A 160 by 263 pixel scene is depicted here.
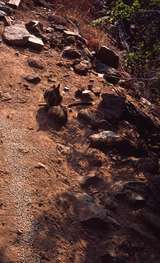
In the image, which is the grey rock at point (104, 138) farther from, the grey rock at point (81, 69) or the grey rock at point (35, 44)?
the grey rock at point (35, 44)

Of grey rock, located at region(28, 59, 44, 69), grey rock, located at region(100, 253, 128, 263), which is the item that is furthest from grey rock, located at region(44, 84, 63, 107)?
grey rock, located at region(100, 253, 128, 263)

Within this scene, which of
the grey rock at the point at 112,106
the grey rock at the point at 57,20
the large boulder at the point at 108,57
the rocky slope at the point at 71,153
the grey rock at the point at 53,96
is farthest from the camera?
the grey rock at the point at 57,20

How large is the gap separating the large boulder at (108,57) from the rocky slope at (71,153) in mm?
22

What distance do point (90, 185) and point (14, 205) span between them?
1.29m

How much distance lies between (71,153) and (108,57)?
3532 millimetres

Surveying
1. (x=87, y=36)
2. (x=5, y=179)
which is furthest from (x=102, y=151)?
(x=87, y=36)

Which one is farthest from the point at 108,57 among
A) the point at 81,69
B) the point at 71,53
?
the point at 81,69

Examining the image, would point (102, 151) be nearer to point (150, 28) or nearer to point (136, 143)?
point (136, 143)

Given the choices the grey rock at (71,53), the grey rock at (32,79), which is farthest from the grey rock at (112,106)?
the grey rock at (71,53)

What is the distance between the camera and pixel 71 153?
7.01 m

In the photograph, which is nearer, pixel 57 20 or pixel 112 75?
pixel 112 75

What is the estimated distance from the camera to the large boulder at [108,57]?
9.83 metres

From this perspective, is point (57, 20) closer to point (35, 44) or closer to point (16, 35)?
point (35, 44)

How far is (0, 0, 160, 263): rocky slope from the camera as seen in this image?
5602mm
